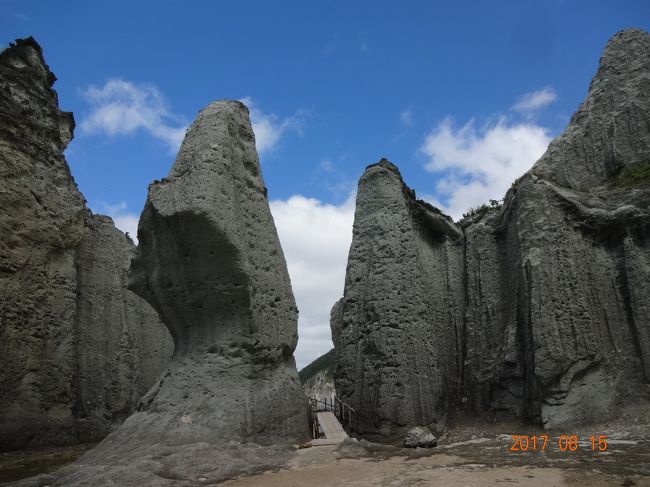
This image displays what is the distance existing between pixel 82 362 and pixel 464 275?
811 centimetres

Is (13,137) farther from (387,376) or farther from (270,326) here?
(387,376)

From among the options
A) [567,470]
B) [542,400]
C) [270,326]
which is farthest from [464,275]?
[567,470]

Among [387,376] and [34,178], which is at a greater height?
[34,178]

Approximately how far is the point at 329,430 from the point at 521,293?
4.17 meters

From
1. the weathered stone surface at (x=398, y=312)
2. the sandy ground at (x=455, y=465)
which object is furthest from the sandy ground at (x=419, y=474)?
the weathered stone surface at (x=398, y=312)

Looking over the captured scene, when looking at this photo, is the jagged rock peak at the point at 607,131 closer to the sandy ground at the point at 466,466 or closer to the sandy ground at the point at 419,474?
the sandy ground at the point at 466,466

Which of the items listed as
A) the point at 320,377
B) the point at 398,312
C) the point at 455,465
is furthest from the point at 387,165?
the point at 320,377

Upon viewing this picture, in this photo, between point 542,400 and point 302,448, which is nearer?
point 302,448

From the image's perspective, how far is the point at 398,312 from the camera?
920 centimetres

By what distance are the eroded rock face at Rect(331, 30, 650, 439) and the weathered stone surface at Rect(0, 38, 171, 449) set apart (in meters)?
5.27

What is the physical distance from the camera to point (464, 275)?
35.7ft

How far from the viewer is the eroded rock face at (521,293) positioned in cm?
851

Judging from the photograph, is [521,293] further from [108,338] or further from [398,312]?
[108,338]
